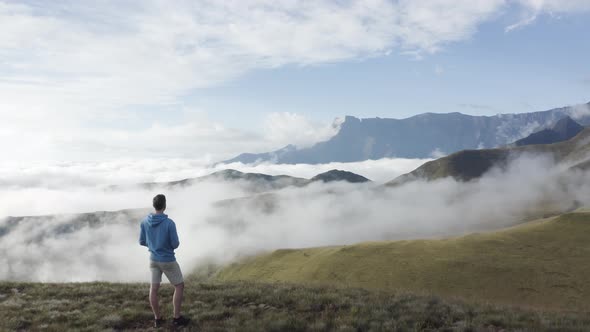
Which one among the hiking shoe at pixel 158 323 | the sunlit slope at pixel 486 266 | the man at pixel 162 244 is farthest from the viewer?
the sunlit slope at pixel 486 266

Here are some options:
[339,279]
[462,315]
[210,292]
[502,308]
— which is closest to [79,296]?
[210,292]

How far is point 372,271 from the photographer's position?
77562 millimetres

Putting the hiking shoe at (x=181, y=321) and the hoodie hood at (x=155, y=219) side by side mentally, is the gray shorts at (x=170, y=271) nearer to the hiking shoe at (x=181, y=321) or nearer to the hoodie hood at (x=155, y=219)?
the hoodie hood at (x=155, y=219)

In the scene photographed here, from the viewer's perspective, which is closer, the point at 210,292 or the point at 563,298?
the point at 210,292

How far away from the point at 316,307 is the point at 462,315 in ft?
18.4

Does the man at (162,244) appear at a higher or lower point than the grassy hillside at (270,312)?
higher

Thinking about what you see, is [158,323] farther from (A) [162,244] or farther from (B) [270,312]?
(B) [270,312]

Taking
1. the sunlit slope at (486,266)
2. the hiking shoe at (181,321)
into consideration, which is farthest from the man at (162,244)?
the sunlit slope at (486,266)

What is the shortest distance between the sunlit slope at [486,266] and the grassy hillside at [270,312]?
34040 millimetres

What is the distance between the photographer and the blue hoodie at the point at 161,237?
14273mm

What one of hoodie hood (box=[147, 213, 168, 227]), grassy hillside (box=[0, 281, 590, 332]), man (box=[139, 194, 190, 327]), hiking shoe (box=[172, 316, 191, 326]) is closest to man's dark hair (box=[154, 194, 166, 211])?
man (box=[139, 194, 190, 327])

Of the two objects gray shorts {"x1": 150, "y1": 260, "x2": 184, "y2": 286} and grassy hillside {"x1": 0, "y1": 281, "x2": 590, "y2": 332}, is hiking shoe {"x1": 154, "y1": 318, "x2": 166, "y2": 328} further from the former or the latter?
gray shorts {"x1": 150, "y1": 260, "x2": 184, "y2": 286}

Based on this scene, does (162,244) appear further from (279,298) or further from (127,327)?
(279,298)

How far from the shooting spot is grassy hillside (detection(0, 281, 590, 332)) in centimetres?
1513
